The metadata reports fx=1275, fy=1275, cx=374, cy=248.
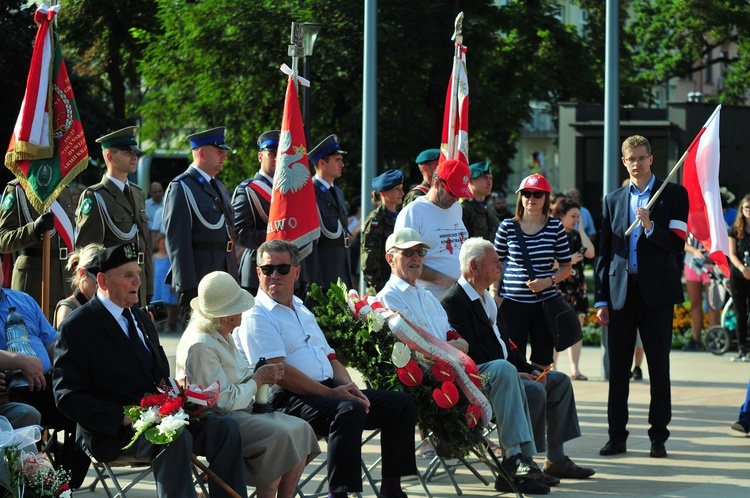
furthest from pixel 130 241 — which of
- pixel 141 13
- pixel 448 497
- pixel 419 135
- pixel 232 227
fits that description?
pixel 141 13

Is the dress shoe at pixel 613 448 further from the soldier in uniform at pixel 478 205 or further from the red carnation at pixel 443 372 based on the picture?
the soldier in uniform at pixel 478 205

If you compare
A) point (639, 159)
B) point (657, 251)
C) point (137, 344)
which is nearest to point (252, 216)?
point (639, 159)

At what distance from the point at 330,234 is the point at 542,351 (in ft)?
6.34

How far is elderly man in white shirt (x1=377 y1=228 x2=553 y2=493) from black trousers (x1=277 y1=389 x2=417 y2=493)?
726mm

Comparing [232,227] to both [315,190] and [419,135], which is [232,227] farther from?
[419,135]

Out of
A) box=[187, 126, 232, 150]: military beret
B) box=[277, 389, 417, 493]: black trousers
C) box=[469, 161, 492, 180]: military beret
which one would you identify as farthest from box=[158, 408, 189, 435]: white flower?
box=[469, 161, 492, 180]: military beret

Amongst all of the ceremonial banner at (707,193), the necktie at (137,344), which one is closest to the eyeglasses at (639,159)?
the ceremonial banner at (707,193)

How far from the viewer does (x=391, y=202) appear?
1025 centimetres

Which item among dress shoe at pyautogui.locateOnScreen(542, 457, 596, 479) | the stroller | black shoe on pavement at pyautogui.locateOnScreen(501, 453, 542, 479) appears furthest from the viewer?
the stroller

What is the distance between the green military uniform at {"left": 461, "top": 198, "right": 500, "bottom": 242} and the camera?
35.4 ft

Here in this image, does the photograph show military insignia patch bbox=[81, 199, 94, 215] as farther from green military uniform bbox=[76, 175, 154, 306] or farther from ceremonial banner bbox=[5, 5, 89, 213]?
ceremonial banner bbox=[5, 5, 89, 213]

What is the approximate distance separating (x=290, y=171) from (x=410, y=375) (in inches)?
89.7

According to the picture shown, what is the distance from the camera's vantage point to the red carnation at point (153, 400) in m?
6.00

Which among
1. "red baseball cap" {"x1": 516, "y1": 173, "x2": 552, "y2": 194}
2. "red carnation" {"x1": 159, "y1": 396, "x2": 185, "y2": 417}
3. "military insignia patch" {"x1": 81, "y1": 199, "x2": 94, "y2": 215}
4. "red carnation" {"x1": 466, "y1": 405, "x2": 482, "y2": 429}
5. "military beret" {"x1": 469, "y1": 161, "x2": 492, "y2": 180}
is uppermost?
"military beret" {"x1": 469, "y1": 161, "x2": 492, "y2": 180}
